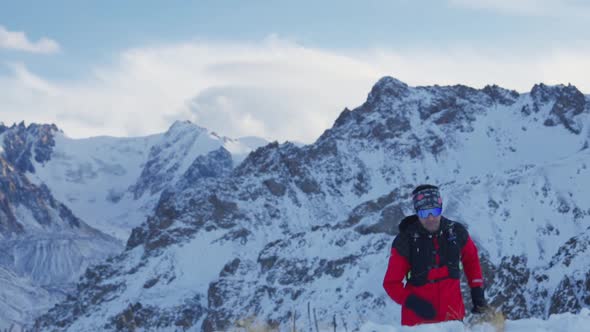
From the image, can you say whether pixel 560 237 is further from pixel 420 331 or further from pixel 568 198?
pixel 420 331

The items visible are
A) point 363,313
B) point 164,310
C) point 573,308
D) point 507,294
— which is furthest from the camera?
point 164,310

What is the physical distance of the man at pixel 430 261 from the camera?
13.9m

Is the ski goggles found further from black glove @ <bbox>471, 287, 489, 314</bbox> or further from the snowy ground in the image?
the snowy ground

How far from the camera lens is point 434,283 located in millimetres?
13953

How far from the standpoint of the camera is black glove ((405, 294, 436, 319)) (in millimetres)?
13656

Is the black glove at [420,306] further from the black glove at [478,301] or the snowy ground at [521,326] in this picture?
the snowy ground at [521,326]

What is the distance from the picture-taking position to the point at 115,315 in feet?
628

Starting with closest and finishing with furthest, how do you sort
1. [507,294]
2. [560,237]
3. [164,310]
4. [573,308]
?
[573,308] < [507,294] < [560,237] < [164,310]

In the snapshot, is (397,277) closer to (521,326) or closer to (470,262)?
(470,262)

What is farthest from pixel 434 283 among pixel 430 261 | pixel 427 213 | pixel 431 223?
pixel 427 213

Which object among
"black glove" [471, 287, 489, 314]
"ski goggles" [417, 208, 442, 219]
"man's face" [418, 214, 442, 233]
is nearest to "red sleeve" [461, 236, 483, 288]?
"black glove" [471, 287, 489, 314]

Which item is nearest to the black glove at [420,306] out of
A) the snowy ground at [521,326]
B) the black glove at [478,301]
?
the black glove at [478,301]

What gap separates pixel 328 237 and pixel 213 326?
2855 cm

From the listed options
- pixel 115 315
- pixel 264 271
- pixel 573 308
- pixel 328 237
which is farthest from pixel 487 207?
pixel 573 308
